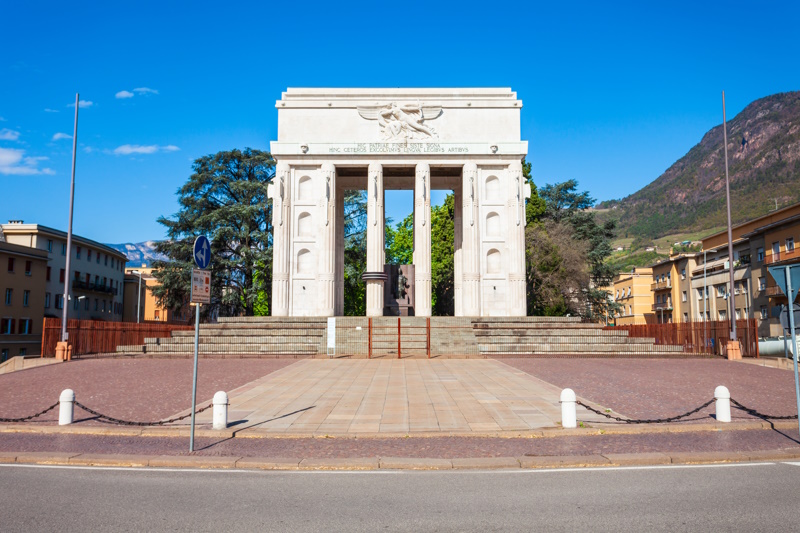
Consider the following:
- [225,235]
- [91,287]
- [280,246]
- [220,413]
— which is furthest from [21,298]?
[220,413]

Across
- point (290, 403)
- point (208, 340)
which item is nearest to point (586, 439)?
point (290, 403)

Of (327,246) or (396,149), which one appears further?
(396,149)

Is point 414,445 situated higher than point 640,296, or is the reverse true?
point 640,296

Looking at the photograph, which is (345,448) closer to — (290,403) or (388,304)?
(290,403)

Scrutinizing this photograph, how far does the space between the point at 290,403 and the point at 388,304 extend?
30434mm

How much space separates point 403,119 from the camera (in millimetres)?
45094

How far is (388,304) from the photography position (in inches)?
1794

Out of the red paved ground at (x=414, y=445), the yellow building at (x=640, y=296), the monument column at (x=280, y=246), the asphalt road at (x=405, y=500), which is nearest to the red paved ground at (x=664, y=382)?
the red paved ground at (x=414, y=445)

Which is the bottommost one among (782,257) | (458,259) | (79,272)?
(458,259)

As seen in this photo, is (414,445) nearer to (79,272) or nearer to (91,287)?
(79,272)

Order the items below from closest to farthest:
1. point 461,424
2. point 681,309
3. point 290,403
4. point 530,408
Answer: point 461,424, point 530,408, point 290,403, point 681,309

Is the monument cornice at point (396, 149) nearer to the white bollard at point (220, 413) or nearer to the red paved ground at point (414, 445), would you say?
the white bollard at point (220, 413)

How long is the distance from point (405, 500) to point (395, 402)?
7.85 metres

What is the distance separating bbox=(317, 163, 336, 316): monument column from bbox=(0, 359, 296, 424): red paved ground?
16.5 meters
